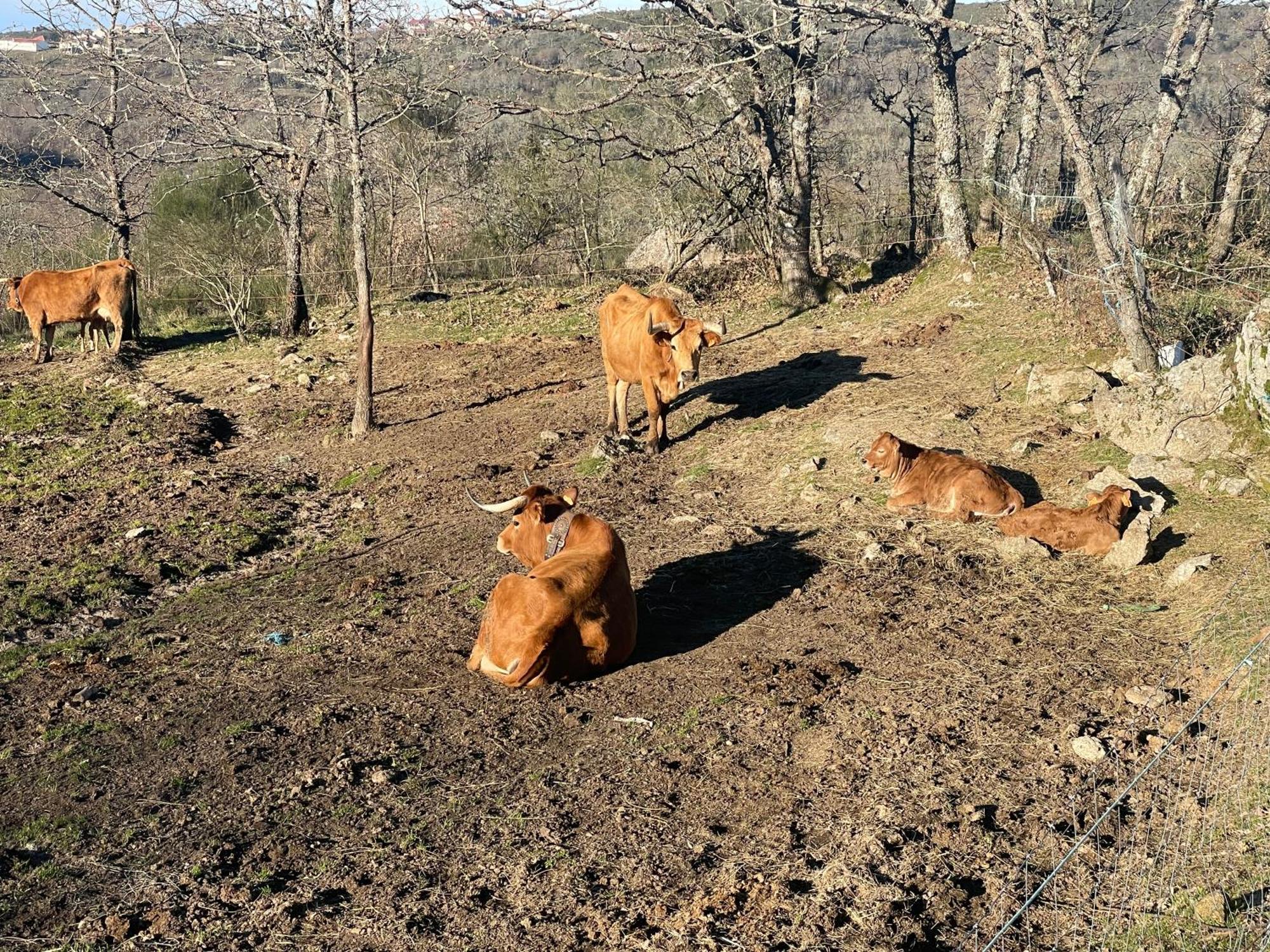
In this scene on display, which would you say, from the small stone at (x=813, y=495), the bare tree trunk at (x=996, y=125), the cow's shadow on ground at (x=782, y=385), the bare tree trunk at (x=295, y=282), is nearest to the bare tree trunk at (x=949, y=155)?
the bare tree trunk at (x=996, y=125)

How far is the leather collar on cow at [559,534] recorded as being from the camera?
782cm

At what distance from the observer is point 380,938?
15.2 feet

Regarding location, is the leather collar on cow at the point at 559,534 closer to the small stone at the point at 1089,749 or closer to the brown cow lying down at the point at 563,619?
the brown cow lying down at the point at 563,619

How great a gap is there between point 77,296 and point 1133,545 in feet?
53.1

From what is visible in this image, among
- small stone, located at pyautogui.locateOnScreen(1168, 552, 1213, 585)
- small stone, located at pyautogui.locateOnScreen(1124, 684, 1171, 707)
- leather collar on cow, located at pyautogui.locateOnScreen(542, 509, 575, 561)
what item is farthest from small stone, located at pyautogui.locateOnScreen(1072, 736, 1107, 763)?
leather collar on cow, located at pyautogui.locateOnScreen(542, 509, 575, 561)

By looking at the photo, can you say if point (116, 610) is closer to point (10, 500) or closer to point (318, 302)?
point (10, 500)

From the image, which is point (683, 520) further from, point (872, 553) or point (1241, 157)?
point (1241, 157)

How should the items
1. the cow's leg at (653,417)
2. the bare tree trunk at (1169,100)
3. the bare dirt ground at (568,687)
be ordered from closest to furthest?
the bare dirt ground at (568,687)
the cow's leg at (653,417)
the bare tree trunk at (1169,100)

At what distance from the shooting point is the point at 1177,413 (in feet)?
32.2

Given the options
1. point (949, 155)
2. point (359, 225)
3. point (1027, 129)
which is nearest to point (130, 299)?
point (359, 225)

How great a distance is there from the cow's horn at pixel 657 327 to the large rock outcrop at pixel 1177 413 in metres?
4.16

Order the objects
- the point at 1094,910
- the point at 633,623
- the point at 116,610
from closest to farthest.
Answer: the point at 1094,910
the point at 633,623
the point at 116,610

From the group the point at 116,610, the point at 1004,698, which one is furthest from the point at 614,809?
the point at 116,610

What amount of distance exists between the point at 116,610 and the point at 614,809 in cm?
522
